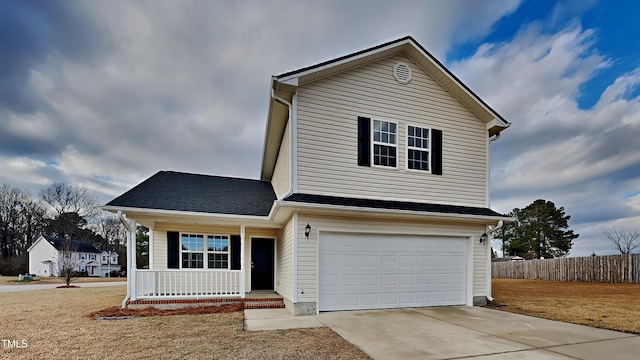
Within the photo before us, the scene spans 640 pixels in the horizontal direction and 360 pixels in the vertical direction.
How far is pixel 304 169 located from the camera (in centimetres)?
809

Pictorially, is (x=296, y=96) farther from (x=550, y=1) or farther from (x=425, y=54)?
(x=550, y=1)

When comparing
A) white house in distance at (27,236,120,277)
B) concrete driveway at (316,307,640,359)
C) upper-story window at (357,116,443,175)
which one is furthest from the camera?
white house in distance at (27,236,120,277)

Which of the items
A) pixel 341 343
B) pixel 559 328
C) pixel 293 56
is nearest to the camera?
pixel 341 343

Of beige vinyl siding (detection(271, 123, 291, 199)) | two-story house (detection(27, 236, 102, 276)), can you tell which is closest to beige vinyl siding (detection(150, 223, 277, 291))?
beige vinyl siding (detection(271, 123, 291, 199))

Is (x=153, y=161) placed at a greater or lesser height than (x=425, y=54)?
lesser

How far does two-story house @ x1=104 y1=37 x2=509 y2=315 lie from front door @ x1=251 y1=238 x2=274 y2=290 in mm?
1409

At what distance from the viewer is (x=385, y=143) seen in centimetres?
895

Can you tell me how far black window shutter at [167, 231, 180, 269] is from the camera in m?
10.3

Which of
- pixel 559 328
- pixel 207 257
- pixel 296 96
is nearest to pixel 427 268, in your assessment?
pixel 559 328

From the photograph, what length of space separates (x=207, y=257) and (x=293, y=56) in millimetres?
8642

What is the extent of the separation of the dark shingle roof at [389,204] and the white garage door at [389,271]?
0.91 metres

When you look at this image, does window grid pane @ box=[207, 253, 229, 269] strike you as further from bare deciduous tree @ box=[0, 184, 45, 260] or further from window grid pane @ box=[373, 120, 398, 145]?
bare deciduous tree @ box=[0, 184, 45, 260]

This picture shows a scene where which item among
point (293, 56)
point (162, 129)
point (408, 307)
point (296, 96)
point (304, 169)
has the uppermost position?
point (293, 56)

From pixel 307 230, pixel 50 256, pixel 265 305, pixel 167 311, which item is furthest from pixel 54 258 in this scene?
pixel 307 230
